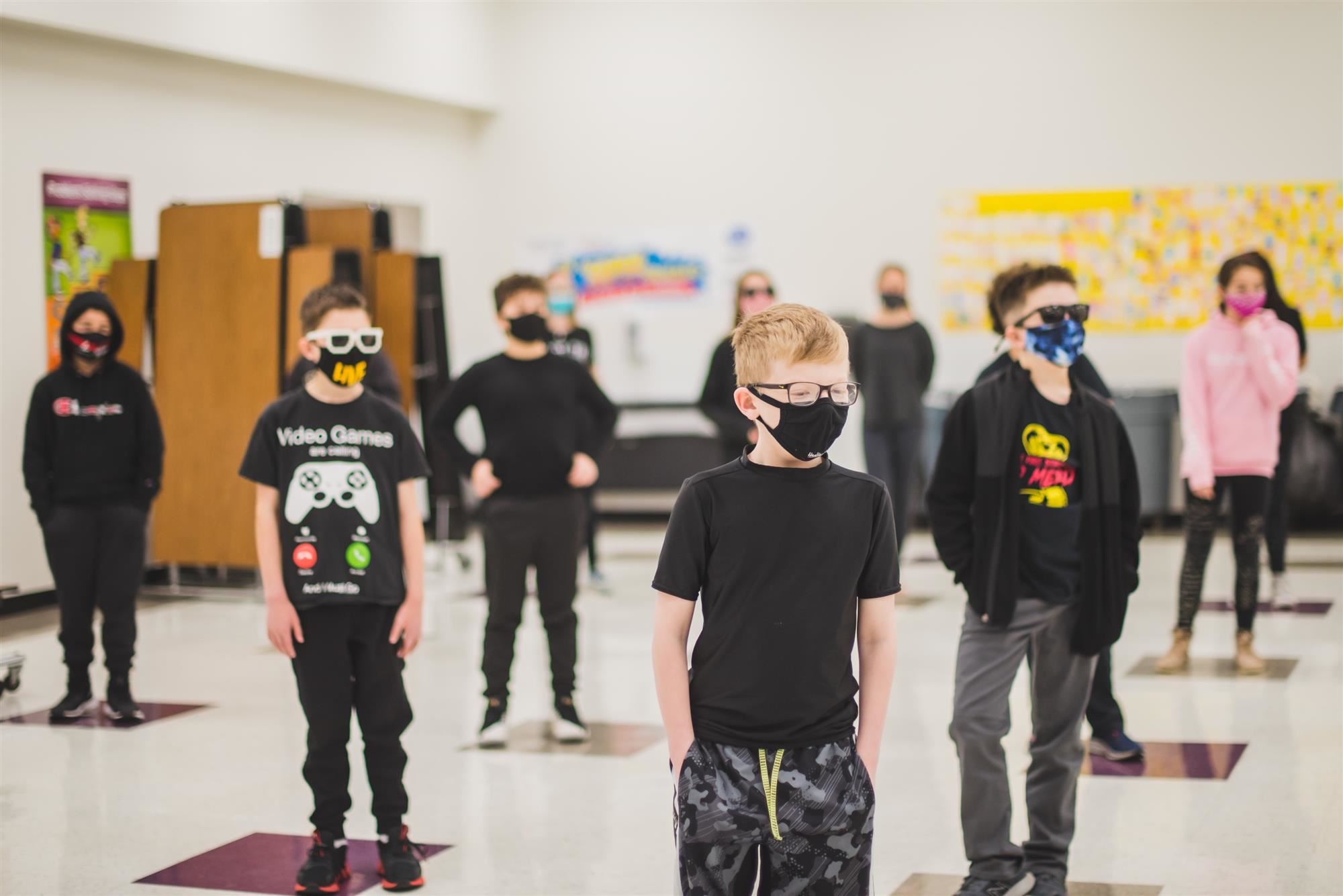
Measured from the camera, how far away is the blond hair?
2.47m

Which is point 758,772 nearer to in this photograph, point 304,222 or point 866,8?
point 304,222

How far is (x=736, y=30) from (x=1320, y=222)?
14.9 feet

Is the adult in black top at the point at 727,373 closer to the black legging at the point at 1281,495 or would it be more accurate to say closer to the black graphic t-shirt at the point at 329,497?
the black legging at the point at 1281,495

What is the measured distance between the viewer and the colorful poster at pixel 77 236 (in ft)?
28.2

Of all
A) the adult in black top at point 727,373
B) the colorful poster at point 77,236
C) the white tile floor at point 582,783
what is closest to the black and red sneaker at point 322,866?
the white tile floor at point 582,783

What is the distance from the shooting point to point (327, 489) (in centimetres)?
378

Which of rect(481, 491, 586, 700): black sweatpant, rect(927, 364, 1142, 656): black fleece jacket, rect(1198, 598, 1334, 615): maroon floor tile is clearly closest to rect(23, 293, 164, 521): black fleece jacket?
rect(481, 491, 586, 700): black sweatpant

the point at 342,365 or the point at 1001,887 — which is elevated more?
the point at 342,365

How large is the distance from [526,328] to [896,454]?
354 centimetres

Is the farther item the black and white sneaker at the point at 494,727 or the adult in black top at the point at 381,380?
the adult in black top at the point at 381,380

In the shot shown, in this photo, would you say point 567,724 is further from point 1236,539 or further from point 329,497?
point 1236,539

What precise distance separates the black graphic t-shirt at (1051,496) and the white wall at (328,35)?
21.0 feet

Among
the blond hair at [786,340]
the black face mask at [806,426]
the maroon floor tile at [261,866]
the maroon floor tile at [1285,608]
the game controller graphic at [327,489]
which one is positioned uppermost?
the blond hair at [786,340]

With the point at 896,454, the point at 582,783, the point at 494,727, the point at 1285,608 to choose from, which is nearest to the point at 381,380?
the point at 494,727
